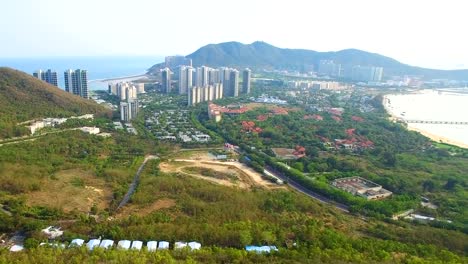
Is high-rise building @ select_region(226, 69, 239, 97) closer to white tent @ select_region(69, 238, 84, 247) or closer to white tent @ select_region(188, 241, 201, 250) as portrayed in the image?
white tent @ select_region(188, 241, 201, 250)

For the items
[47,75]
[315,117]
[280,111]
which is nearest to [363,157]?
[315,117]

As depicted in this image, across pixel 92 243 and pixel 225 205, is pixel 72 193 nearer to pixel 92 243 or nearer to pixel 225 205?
pixel 92 243

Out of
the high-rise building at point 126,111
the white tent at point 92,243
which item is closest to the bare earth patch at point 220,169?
the white tent at point 92,243

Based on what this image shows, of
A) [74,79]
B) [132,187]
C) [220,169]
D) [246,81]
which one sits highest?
[74,79]

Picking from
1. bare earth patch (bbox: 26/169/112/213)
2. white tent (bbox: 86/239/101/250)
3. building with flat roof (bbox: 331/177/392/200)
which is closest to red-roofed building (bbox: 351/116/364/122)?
building with flat roof (bbox: 331/177/392/200)

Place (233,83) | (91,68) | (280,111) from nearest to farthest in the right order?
(280,111) < (233,83) < (91,68)

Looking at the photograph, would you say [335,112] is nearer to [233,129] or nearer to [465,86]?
[233,129]
